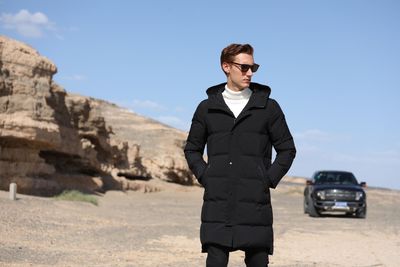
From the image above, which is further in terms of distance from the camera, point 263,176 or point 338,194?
point 338,194

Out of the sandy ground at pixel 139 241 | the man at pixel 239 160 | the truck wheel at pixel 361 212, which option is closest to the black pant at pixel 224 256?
the man at pixel 239 160

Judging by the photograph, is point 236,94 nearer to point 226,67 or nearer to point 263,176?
point 226,67

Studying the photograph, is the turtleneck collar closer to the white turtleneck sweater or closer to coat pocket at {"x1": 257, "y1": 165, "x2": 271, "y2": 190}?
the white turtleneck sweater

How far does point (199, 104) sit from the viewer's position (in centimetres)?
482

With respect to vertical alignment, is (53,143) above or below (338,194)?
above

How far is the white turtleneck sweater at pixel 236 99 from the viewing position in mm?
4668

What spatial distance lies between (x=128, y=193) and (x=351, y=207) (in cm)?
1367

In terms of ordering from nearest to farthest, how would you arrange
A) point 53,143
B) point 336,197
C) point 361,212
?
point 336,197 < point 361,212 < point 53,143

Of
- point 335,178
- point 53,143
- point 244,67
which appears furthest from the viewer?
point 335,178

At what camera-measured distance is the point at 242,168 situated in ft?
14.7

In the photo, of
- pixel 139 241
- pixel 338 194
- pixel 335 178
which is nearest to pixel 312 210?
pixel 338 194

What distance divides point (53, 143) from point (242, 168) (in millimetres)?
19421

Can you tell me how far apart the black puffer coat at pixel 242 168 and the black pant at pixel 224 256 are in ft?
0.22

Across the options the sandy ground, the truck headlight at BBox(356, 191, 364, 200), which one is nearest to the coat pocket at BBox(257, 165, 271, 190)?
the sandy ground
